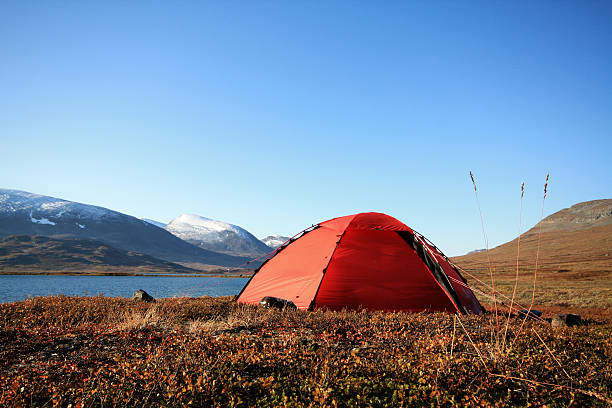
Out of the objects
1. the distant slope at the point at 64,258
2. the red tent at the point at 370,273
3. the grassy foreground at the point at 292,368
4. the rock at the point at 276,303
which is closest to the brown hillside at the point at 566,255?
the red tent at the point at 370,273

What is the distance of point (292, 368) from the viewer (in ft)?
16.0

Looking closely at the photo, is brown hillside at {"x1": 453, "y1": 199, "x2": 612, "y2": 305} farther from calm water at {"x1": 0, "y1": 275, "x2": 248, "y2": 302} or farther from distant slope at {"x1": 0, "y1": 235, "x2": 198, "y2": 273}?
distant slope at {"x1": 0, "y1": 235, "x2": 198, "y2": 273}

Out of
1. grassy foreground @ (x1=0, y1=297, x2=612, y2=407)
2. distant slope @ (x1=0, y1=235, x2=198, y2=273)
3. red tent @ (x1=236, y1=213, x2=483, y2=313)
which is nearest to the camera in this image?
grassy foreground @ (x1=0, y1=297, x2=612, y2=407)

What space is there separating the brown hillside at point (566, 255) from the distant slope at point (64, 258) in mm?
154163

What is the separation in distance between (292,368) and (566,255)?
117469 millimetres

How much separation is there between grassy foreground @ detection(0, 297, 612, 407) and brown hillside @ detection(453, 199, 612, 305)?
1726cm

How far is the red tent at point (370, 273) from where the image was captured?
35.5ft

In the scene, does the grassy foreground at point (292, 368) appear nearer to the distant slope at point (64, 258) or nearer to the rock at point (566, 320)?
the rock at point (566, 320)

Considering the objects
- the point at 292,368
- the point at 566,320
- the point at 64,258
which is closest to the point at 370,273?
the point at 566,320

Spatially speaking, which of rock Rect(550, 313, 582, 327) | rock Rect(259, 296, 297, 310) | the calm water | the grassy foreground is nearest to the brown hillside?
rock Rect(550, 313, 582, 327)

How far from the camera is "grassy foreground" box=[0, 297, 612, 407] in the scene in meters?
3.99

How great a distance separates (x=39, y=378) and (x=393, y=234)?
1014cm

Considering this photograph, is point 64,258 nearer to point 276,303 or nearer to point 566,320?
point 276,303

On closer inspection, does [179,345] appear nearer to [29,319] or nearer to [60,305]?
[29,319]
